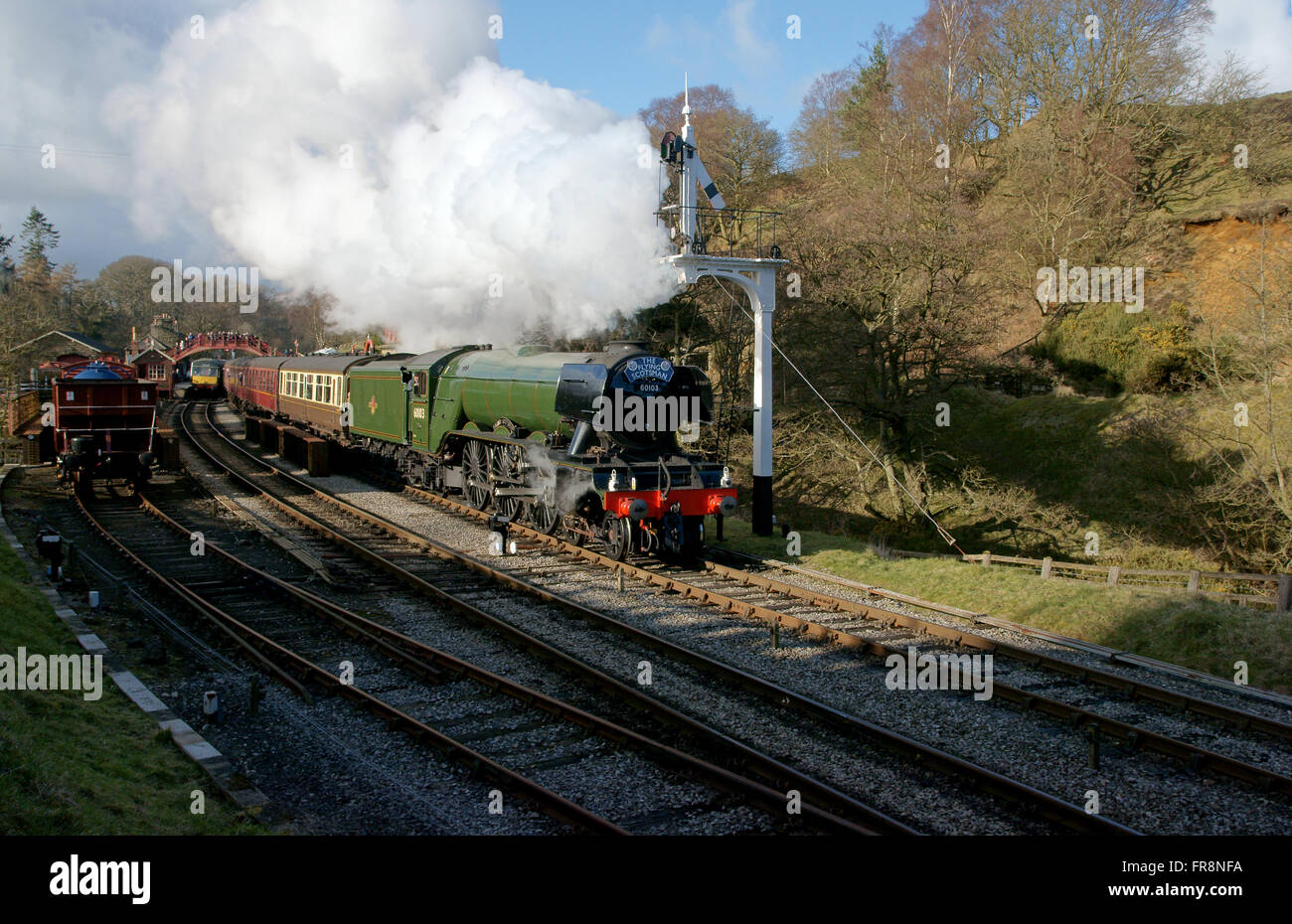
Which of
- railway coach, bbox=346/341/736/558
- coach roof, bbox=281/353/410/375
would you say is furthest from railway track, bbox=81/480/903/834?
coach roof, bbox=281/353/410/375

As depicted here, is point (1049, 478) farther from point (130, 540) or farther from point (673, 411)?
point (130, 540)

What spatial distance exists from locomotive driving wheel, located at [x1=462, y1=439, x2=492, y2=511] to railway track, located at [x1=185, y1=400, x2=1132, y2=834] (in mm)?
1861

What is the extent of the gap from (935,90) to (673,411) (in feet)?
91.0

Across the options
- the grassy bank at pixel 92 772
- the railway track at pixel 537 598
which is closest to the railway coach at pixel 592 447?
the railway track at pixel 537 598

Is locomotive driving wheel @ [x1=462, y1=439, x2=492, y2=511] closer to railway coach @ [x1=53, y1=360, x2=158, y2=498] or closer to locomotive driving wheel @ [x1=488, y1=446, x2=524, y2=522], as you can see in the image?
locomotive driving wheel @ [x1=488, y1=446, x2=524, y2=522]

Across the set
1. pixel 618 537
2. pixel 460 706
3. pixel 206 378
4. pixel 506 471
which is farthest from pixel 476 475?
pixel 206 378

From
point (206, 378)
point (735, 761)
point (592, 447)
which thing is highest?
point (206, 378)

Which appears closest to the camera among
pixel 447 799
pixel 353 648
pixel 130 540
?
pixel 447 799

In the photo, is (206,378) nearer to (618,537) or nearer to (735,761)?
(618,537)

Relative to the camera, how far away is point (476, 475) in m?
16.5

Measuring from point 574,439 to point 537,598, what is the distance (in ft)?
8.94

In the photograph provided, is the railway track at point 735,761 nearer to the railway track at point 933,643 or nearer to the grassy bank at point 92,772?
the railway track at point 933,643
